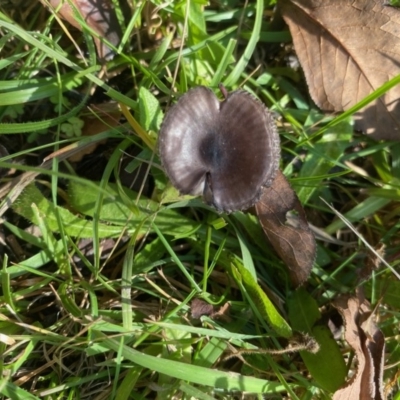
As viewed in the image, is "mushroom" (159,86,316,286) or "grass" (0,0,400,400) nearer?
"mushroom" (159,86,316,286)

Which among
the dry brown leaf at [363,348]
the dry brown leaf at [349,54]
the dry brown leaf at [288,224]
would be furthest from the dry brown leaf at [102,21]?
the dry brown leaf at [363,348]

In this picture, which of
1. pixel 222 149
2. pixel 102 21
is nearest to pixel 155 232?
pixel 222 149

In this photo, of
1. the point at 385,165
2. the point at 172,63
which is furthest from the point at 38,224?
the point at 385,165

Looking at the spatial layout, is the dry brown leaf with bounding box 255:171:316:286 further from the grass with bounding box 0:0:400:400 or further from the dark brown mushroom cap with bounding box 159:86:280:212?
the dark brown mushroom cap with bounding box 159:86:280:212

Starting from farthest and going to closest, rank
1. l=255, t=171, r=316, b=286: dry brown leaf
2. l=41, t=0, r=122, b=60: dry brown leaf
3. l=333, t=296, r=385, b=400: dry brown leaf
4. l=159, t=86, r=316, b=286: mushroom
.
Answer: l=41, t=0, r=122, b=60: dry brown leaf
l=255, t=171, r=316, b=286: dry brown leaf
l=333, t=296, r=385, b=400: dry brown leaf
l=159, t=86, r=316, b=286: mushroom

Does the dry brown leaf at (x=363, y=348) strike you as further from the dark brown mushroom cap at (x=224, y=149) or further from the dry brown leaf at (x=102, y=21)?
the dry brown leaf at (x=102, y=21)

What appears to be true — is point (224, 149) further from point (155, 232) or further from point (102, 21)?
point (102, 21)

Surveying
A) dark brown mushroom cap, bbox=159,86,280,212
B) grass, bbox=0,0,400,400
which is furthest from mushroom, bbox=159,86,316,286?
grass, bbox=0,0,400,400
